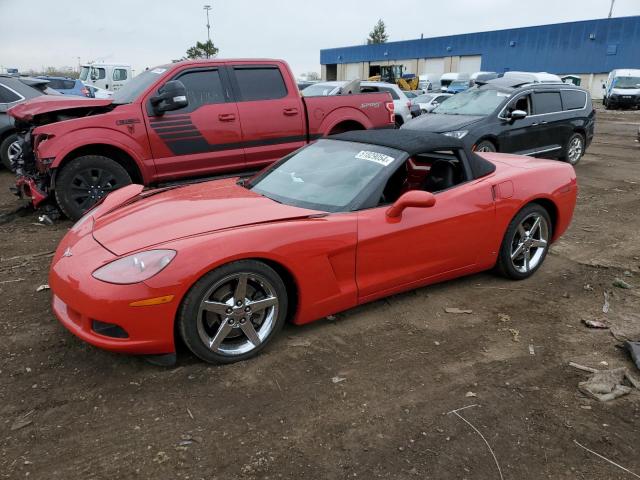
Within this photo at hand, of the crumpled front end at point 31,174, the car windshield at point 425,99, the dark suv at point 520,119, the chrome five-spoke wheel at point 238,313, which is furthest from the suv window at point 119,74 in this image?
the chrome five-spoke wheel at point 238,313

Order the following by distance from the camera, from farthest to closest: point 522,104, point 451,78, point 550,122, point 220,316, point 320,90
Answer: point 451,78 < point 320,90 < point 550,122 < point 522,104 < point 220,316

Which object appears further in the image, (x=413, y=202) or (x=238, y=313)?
(x=413, y=202)

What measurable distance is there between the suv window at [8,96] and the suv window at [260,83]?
4.98 metres

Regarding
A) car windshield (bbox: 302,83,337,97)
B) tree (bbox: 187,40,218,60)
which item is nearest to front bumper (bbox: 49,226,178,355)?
car windshield (bbox: 302,83,337,97)

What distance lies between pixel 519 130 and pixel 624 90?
86.1ft

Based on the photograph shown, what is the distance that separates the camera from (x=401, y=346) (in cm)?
343

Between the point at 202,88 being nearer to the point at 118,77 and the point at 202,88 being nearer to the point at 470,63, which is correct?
the point at 118,77

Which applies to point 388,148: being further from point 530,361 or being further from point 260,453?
point 260,453

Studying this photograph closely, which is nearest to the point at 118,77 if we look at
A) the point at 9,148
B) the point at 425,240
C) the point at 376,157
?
the point at 9,148

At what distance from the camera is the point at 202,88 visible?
6.61 m

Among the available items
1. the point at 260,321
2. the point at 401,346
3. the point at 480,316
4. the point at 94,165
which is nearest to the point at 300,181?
the point at 260,321

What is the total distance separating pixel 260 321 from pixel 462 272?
6.03 ft

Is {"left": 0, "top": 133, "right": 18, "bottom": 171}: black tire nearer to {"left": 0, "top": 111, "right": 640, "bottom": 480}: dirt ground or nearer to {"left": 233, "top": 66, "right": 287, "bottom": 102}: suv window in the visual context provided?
{"left": 233, "top": 66, "right": 287, "bottom": 102}: suv window

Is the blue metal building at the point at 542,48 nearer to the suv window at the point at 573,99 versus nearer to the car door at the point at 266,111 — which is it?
the suv window at the point at 573,99
